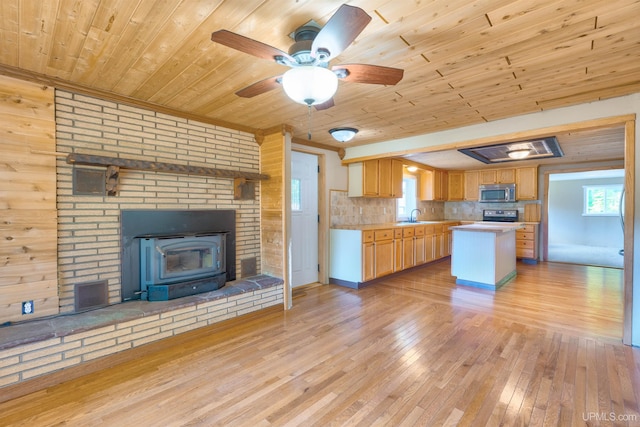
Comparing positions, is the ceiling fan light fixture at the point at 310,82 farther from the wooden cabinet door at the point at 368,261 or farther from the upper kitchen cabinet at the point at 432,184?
the upper kitchen cabinet at the point at 432,184

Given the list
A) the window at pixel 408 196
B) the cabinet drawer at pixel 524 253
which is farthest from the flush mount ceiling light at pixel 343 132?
the cabinet drawer at pixel 524 253

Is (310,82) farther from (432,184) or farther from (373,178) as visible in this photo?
(432,184)

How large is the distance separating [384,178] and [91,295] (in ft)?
14.6

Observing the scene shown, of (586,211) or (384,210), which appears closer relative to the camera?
(384,210)

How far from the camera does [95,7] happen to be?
1.53m

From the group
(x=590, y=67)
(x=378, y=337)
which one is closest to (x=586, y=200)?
(x=590, y=67)

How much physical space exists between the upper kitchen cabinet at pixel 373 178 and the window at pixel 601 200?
26.7 ft

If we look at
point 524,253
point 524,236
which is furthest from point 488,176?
point 524,253

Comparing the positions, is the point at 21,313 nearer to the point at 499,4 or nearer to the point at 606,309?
the point at 499,4

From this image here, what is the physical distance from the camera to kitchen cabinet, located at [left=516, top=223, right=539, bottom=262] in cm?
644

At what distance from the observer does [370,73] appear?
69.3 inches

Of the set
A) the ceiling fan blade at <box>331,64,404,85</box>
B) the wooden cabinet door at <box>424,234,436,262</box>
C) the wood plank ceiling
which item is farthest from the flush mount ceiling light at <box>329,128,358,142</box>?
the wooden cabinet door at <box>424,234,436,262</box>

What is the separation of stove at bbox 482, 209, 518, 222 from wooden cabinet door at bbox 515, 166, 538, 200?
1.37ft

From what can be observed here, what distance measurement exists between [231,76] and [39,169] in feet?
5.59
